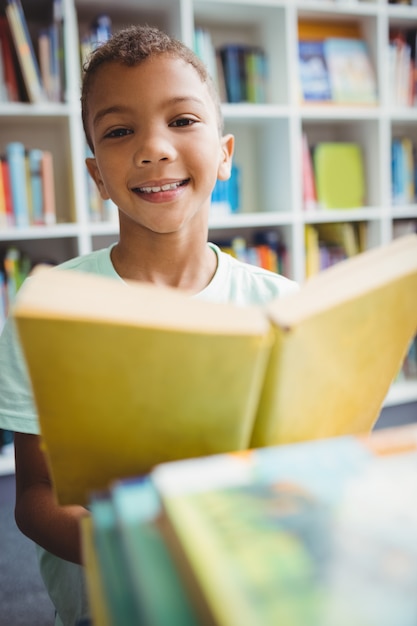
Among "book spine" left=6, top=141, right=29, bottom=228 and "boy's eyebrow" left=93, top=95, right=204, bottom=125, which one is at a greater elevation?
"boy's eyebrow" left=93, top=95, right=204, bottom=125

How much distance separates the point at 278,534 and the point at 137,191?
1.99 feet

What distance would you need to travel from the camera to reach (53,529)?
633mm

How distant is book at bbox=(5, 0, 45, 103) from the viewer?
74.9 inches

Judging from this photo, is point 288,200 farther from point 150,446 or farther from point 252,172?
point 150,446

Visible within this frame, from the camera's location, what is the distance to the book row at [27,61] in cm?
192

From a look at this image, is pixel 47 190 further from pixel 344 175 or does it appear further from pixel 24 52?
pixel 344 175

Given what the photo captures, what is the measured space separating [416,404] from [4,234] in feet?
6.33

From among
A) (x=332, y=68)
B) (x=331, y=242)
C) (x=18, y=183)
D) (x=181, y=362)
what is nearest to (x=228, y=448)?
(x=181, y=362)

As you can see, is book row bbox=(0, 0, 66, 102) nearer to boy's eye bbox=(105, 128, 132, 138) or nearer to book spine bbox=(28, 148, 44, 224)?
book spine bbox=(28, 148, 44, 224)

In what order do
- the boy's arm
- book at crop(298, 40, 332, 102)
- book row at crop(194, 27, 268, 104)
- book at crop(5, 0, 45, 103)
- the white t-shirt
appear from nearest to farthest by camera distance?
1. the boy's arm
2. the white t-shirt
3. book at crop(5, 0, 45, 103)
4. book row at crop(194, 27, 268, 104)
5. book at crop(298, 40, 332, 102)

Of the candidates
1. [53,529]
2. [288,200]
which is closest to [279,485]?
[53,529]

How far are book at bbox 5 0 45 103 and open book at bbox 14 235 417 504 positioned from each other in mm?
1844

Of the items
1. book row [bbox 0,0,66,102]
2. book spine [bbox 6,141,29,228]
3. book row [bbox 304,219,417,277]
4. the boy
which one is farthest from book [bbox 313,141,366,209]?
the boy

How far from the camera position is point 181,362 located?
336mm
